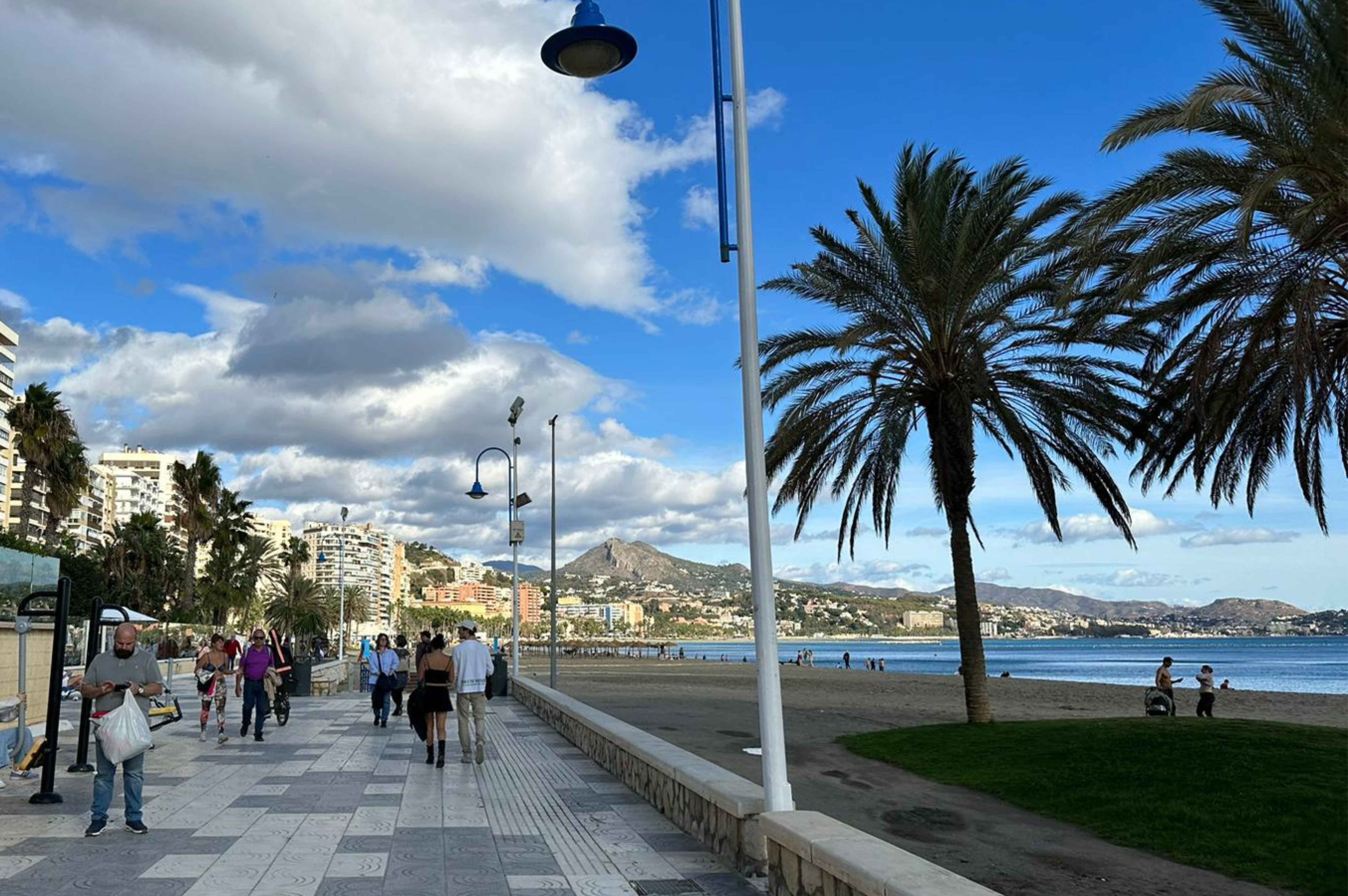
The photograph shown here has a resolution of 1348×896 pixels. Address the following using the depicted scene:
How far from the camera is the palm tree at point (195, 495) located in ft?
192

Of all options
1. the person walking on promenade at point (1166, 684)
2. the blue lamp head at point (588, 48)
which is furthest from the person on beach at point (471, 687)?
the person walking on promenade at point (1166, 684)

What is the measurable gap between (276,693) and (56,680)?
340 inches

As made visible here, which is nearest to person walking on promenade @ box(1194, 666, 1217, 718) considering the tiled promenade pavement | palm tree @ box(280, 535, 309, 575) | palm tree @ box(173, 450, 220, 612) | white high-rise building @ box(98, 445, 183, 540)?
the tiled promenade pavement

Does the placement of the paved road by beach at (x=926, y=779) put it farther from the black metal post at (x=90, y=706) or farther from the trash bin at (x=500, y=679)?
the black metal post at (x=90, y=706)

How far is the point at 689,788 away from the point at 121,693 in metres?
4.50

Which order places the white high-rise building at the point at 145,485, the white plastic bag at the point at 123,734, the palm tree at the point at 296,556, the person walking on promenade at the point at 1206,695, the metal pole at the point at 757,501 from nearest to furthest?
the metal pole at the point at 757,501 → the white plastic bag at the point at 123,734 → the person walking on promenade at the point at 1206,695 → the palm tree at the point at 296,556 → the white high-rise building at the point at 145,485

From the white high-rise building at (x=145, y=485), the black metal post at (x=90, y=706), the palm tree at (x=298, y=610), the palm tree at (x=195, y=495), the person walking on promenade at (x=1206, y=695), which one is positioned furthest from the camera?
the white high-rise building at (x=145, y=485)

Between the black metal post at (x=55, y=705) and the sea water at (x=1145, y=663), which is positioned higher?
the black metal post at (x=55, y=705)

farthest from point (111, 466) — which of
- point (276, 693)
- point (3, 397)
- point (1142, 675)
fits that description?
point (276, 693)

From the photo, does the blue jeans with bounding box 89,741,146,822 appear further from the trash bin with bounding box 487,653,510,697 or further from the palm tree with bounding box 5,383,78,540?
the palm tree with bounding box 5,383,78,540

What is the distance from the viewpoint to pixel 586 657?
105 metres

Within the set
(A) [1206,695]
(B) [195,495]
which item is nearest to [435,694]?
(A) [1206,695]

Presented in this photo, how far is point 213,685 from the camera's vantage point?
1587cm

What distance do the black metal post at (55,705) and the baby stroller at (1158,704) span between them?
65.9ft
